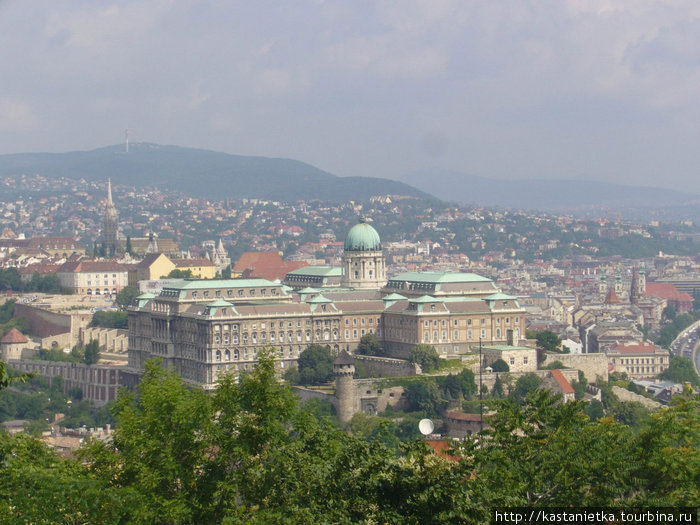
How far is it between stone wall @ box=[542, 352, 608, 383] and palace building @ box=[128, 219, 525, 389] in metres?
3.85

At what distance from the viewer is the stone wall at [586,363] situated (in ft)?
325

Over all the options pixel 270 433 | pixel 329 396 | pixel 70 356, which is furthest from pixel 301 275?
pixel 270 433

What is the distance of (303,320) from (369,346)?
4959 millimetres

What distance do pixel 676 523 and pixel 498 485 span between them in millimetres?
4034

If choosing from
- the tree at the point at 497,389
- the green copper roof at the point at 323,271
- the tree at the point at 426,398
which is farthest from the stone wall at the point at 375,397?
the green copper roof at the point at 323,271

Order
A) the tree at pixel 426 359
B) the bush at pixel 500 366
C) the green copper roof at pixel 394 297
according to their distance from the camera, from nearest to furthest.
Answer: the bush at pixel 500 366 < the tree at pixel 426 359 < the green copper roof at pixel 394 297

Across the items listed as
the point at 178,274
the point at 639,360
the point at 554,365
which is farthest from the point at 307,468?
the point at 178,274

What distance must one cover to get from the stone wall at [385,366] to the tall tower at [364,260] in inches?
743

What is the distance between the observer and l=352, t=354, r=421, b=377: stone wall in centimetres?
9516

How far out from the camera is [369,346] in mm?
103812

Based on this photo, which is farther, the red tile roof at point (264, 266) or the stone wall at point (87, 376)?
the red tile roof at point (264, 266)

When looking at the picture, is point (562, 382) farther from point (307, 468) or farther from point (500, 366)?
point (307, 468)

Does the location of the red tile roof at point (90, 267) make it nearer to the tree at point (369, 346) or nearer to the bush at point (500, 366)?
the tree at point (369, 346)

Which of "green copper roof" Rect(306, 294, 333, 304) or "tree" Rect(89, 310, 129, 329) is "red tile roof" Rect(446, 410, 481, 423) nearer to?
"green copper roof" Rect(306, 294, 333, 304)
